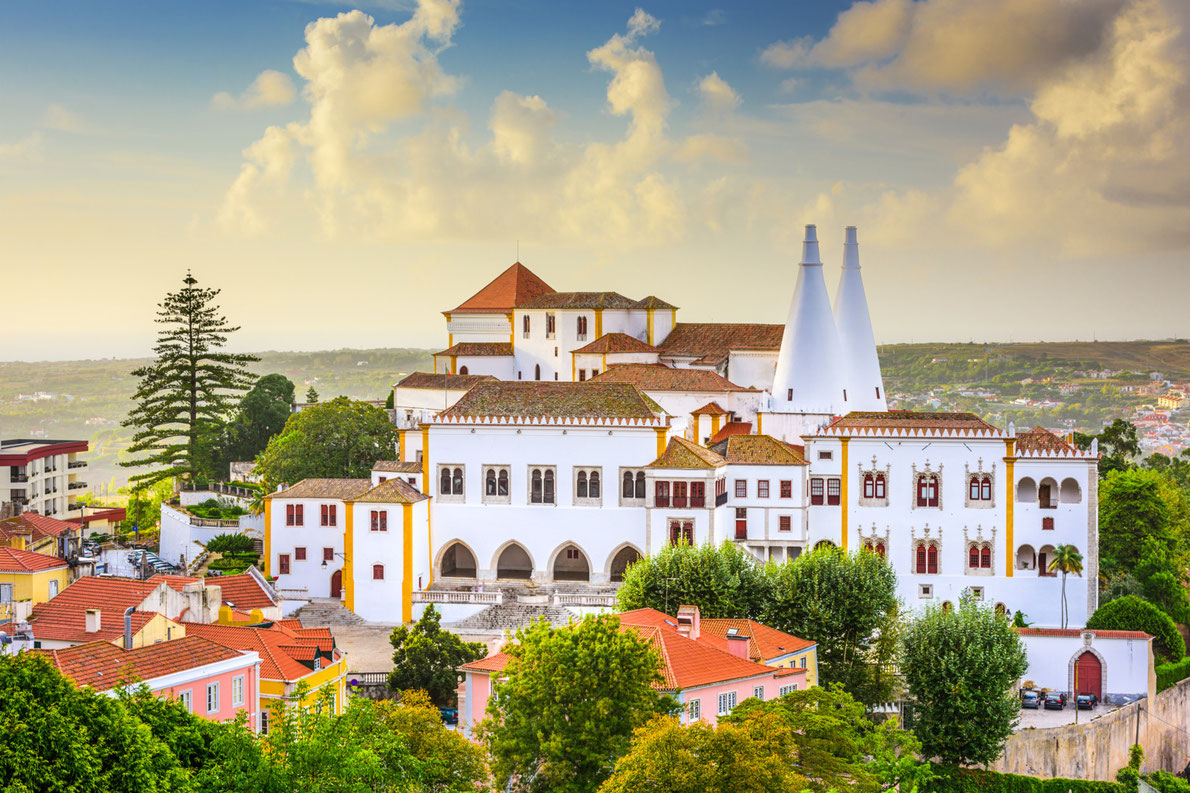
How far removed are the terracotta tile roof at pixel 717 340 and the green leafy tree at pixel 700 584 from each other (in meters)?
19.7

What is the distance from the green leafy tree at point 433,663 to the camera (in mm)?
42219

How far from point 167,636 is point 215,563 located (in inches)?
827

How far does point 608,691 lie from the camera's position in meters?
31.4

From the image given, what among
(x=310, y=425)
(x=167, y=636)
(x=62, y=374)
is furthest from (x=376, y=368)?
(x=167, y=636)

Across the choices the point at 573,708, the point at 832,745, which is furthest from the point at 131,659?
the point at 832,745

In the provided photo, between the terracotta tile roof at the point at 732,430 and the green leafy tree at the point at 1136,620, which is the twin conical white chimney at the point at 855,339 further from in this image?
the green leafy tree at the point at 1136,620

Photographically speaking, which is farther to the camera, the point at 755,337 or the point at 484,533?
the point at 755,337

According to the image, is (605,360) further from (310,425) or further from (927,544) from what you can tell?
(927,544)

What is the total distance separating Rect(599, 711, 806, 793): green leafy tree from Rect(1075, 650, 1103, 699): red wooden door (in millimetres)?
24072

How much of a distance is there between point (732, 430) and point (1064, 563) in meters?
14.5

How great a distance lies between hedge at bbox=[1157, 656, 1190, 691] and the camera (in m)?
52.0

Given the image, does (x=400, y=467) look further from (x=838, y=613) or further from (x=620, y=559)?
(x=838, y=613)

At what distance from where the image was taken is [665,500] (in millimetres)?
53562

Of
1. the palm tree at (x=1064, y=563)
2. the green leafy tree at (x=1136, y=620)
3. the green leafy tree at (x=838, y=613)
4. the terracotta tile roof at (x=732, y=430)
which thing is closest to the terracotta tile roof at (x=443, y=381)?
the terracotta tile roof at (x=732, y=430)
